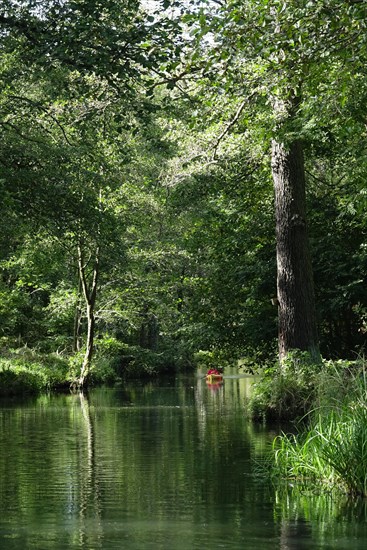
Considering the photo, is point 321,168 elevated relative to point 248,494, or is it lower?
elevated

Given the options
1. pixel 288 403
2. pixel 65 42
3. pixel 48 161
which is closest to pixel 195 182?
pixel 48 161

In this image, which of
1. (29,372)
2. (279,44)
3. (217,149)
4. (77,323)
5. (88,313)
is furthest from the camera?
(77,323)

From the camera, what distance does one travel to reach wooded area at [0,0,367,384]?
433 inches

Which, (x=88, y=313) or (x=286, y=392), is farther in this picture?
(x=88, y=313)

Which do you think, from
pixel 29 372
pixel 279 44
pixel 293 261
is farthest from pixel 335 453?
pixel 29 372

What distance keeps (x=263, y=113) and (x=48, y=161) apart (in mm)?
5674

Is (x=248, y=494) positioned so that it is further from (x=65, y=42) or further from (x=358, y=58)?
(x=65, y=42)

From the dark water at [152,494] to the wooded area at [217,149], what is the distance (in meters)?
3.96

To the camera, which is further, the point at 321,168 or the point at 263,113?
the point at 321,168

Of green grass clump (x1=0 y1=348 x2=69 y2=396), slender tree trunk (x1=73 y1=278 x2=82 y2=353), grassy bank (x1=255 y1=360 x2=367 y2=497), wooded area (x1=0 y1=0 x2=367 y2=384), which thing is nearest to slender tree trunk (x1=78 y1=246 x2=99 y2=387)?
wooded area (x1=0 y1=0 x2=367 y2=384)

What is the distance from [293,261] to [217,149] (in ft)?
11.5

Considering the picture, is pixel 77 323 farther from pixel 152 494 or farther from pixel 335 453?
pixel 335 453

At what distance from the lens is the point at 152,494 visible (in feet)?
30.7

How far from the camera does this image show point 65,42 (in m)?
12.1
